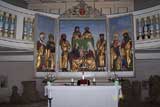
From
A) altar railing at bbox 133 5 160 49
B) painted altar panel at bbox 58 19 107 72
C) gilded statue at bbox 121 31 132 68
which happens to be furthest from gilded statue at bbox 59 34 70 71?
altar railing at bbox 133 5 160 49

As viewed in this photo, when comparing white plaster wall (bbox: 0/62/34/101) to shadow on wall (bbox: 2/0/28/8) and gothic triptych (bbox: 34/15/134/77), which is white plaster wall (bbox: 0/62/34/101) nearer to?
gothic triptych (bbox: 34/15/134/77)

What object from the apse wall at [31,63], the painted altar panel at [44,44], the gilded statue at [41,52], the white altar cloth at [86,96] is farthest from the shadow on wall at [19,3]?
the white altar cloth at [86,96]

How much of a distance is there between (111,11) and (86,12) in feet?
5.85

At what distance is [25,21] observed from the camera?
12.7 metres

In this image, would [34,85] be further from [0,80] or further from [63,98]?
[63,98]

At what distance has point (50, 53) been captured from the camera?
1255 centimetres

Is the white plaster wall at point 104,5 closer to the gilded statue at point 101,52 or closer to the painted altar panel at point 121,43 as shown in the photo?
the painted altar panel at point 121,43

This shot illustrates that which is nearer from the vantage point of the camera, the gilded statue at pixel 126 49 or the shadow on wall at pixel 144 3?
the gilded statue at pixel 126 49

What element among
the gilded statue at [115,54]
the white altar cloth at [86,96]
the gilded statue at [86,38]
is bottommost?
the white altar cloth at [86,96]

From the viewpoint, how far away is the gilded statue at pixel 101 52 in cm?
1256

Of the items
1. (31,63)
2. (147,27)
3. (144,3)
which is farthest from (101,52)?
(31,63)

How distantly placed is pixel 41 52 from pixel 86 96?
12.4 ft

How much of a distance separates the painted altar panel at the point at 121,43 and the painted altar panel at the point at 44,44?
2926 mm

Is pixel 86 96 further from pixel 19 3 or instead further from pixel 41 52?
pixel 19 3
